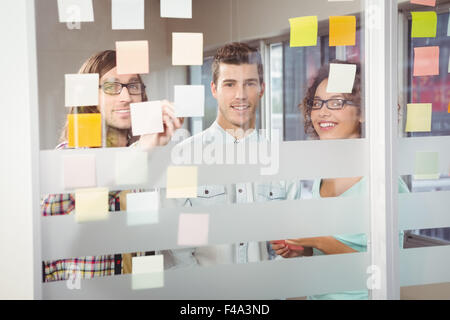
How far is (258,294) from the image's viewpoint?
1908 mm

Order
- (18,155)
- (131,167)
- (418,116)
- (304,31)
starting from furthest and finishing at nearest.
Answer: (418,116)
(304,31)
(131,167)
(18,155)

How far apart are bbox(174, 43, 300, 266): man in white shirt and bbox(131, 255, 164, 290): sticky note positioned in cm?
13

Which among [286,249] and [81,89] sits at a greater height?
[81,89]

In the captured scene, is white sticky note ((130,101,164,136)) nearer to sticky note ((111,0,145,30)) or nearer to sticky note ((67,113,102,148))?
sticky note ((67,113,102,148))

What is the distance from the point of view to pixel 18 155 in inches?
64.9

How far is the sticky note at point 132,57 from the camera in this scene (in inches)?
68.3

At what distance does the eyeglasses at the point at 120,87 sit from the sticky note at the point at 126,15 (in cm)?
18

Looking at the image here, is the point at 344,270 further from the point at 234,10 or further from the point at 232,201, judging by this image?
the point at 234,10

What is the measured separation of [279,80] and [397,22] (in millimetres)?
540

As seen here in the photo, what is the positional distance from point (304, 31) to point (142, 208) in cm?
86

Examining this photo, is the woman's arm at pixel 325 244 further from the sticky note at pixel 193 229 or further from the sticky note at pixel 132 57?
the sticky note at pixel 132 57

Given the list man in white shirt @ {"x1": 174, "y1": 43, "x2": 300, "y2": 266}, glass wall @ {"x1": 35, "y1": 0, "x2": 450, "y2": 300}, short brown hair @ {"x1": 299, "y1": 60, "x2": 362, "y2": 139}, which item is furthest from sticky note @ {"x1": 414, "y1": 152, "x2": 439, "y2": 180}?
man in white shirt @ {"x1": 174, "y1": 43, "x2": 300, "y2": 266}

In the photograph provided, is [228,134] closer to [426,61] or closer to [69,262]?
[69,262]

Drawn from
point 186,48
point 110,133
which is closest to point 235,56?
point 186,48
